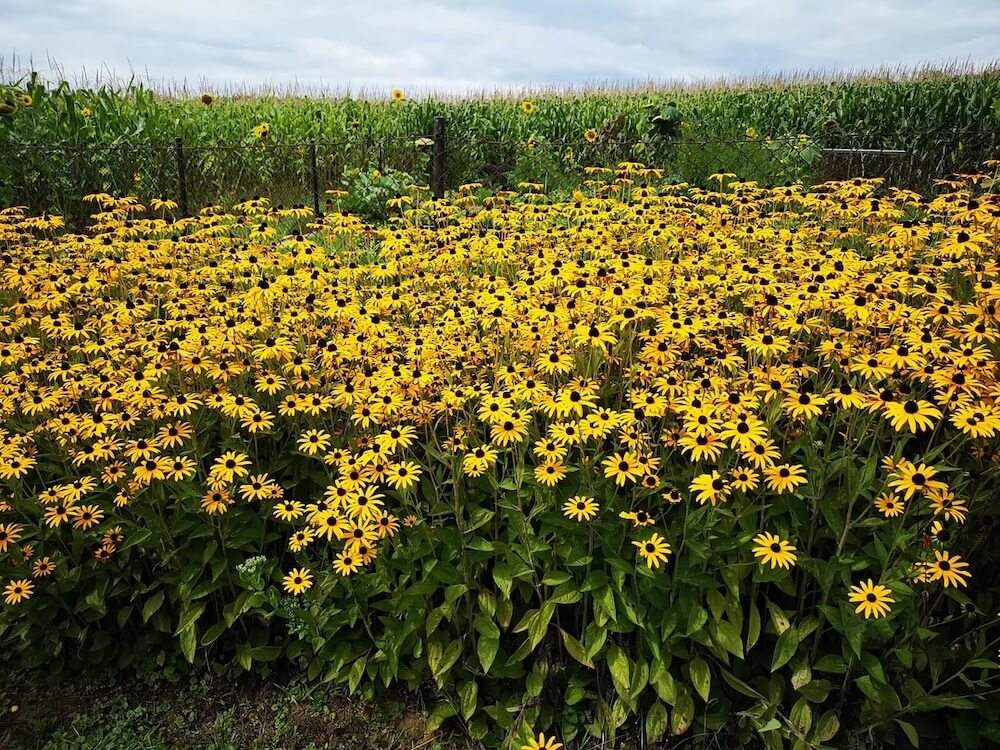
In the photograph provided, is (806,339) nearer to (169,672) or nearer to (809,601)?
(809,601)

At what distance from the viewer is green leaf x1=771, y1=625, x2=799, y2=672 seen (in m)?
2.58

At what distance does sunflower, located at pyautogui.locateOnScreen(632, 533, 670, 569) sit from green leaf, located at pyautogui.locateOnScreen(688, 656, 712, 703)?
44 centimetres

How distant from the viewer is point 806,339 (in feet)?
11.4

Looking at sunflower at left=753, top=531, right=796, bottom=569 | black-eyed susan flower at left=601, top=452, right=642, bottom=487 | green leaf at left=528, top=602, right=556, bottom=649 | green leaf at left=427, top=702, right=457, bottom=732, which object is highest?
black-eyed susan flower at left=601, top=452, right=642, bottom=487

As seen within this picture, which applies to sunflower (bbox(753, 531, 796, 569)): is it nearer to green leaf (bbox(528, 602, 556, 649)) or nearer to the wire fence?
green leaf (bbox(528, 602, 556, 649))

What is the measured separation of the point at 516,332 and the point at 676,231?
1563 mm

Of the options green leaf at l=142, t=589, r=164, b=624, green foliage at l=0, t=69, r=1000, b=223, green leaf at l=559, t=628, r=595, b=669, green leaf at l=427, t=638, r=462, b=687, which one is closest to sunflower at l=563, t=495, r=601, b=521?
green leaf at l=559, t=628, r=595, b=669

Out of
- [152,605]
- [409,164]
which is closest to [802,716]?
[152,605]

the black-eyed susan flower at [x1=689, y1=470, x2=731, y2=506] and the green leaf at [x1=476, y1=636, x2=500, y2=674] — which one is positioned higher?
the black-eyed susan flower at [x1=689, y1=470, x2=731, y2=506]

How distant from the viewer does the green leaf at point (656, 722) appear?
9.00 feet

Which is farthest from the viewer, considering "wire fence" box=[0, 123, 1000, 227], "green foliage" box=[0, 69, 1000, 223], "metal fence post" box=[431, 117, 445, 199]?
"green foliage" box=[0, 69, 1000, 223]

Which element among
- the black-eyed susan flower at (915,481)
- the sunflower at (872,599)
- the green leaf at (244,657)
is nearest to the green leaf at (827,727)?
the sunflower at (872,599)

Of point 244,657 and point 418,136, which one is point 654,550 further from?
point 418,136

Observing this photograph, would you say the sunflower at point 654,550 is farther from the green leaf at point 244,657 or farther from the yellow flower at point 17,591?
the yellow flower at point 17,591
